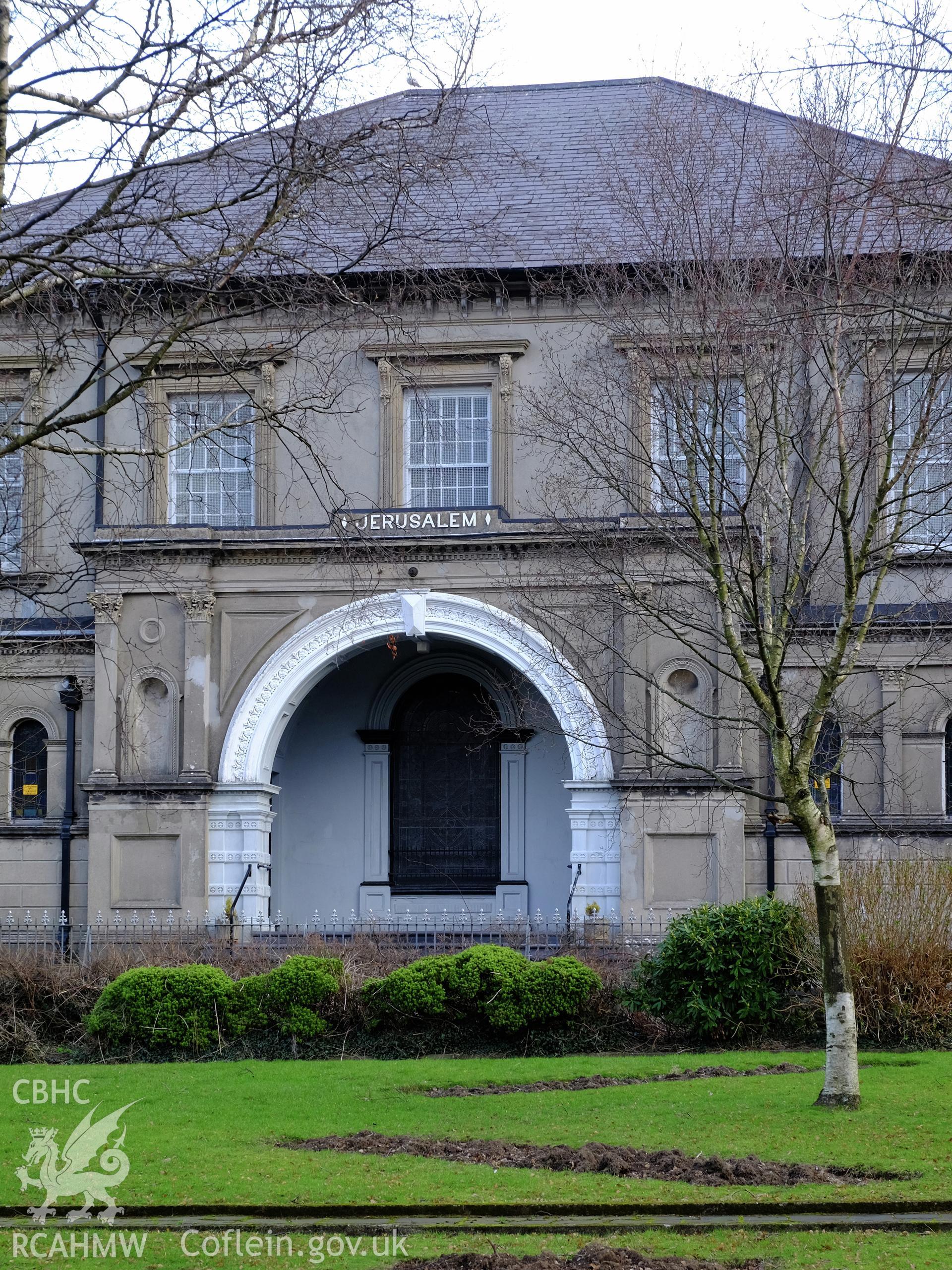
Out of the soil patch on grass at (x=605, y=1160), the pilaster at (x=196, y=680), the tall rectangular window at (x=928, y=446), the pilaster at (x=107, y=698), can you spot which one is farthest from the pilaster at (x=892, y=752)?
the soil patch on grass at (x=605, y=1160)

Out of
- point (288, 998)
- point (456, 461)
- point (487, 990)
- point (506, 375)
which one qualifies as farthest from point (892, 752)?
point (288, 998)

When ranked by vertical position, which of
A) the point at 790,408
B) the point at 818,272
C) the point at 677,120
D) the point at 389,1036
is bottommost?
the point at 389,1036

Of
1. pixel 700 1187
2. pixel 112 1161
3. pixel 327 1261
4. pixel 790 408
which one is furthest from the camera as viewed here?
pixel 790 408

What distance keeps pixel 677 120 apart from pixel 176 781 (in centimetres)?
1046

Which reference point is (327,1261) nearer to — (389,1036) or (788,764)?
(788,764)

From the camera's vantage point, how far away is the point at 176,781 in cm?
2045

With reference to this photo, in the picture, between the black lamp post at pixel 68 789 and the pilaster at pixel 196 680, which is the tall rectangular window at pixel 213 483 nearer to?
the pilaster at pixel 196 680

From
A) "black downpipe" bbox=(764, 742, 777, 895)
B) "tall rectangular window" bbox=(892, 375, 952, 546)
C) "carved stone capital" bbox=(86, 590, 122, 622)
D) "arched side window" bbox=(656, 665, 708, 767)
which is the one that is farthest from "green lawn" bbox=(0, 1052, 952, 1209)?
"carved stone capital" bbox=(86, 590, 122, 622)

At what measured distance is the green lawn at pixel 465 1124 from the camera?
351 inches

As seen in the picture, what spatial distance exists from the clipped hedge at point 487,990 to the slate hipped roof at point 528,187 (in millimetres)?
6578

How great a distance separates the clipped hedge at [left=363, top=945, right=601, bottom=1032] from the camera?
1454cm

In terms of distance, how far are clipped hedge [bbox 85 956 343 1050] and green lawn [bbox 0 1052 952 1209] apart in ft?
1.89

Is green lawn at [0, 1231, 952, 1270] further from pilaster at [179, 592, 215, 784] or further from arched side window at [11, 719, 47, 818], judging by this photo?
arched side window at [11, 719, 47, 818]

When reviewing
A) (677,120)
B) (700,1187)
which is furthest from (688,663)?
(700,1187)
